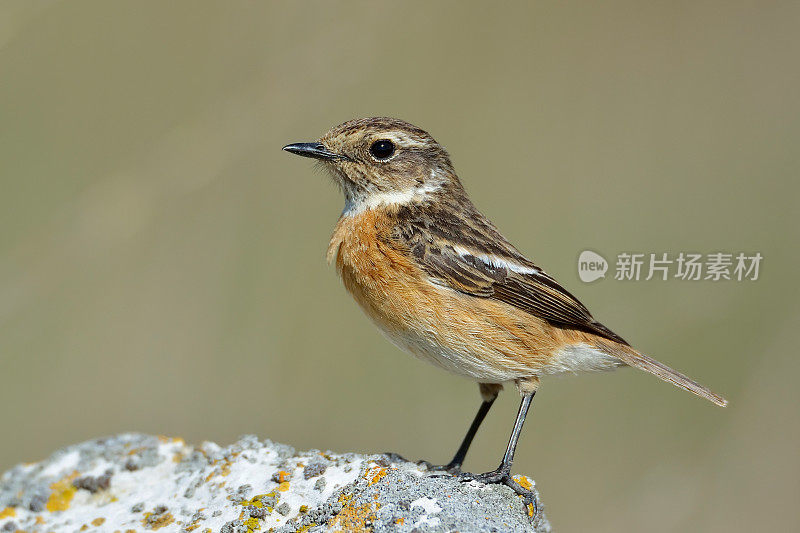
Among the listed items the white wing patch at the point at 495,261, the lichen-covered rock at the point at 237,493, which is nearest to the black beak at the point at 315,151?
the white wing patch at the point at 495,261

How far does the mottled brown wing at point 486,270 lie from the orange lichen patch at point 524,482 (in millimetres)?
901

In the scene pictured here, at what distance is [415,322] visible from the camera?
4566mm

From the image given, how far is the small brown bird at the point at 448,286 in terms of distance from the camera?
15.2ft

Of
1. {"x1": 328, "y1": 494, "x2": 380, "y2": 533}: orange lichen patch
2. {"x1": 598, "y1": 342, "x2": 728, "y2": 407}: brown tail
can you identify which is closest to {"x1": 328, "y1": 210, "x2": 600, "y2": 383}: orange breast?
A: {"x1": 598, "y1": 342, "x2": 728, "y2": 407}: brown tail

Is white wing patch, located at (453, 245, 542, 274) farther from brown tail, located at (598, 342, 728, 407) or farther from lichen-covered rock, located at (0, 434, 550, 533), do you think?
lichen-covered rock, located at (0, 434, 550, 533)

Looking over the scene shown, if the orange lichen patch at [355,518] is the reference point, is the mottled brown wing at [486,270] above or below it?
above

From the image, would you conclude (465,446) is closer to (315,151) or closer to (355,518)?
(355,518)

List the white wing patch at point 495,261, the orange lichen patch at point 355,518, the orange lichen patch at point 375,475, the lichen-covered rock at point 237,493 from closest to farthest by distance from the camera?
the orange lichen patch at point 355,518, the lichen-covered rock at point 237,493, the orange lichen patch at point 375,475, the white wing patch at point 495,261

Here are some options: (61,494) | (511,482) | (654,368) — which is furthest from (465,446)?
(61,494)

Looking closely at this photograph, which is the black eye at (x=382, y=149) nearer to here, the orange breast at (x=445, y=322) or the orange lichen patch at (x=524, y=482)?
the orange breast at (x=445, y=322)

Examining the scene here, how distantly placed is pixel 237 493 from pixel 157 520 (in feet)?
1.41

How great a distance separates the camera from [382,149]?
5309 millimetres

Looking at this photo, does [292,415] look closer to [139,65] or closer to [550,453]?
[550,453]

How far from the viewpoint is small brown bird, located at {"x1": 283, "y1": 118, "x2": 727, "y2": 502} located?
462cm
